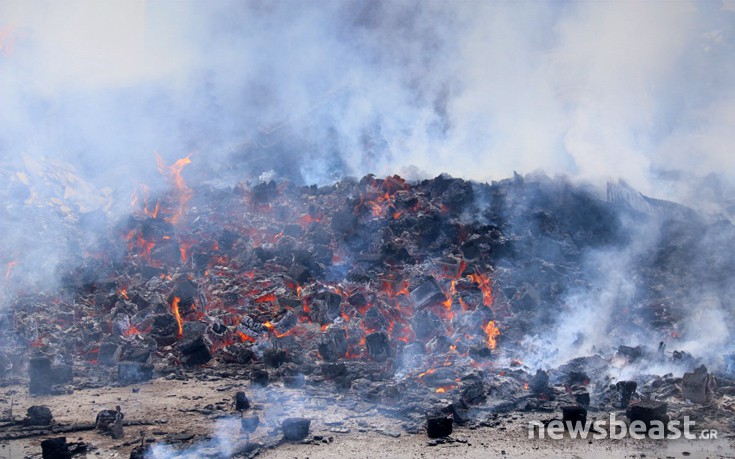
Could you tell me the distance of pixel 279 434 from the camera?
15.0 m

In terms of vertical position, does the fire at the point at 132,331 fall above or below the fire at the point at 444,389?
above

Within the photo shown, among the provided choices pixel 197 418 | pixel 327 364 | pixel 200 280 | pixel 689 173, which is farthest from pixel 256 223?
pixel 689 173

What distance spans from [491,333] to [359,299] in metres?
5.54

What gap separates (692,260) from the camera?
Result: 28.9 meters

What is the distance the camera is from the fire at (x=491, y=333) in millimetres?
22112

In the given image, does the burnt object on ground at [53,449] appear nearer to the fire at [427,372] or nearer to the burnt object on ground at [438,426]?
the burnt object on ground at [438,426]

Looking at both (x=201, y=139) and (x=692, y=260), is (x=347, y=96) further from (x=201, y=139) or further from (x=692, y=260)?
(x=692, y=260)

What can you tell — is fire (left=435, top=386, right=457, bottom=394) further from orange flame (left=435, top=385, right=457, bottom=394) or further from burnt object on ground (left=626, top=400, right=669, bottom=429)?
burnt object on ground (left=626, top=400, right=669, bottom=429)

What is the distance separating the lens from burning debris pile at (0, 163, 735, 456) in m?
18.6

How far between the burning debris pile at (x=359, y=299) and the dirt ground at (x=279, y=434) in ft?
2.56

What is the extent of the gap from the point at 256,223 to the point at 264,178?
11.4m

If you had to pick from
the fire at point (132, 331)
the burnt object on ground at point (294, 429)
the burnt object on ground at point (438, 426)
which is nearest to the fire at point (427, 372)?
the burnt object on ground at point (438, 426)

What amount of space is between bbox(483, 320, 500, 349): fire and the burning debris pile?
0.06 metres

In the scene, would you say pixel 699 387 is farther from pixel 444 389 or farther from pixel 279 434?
pixel 279 434
